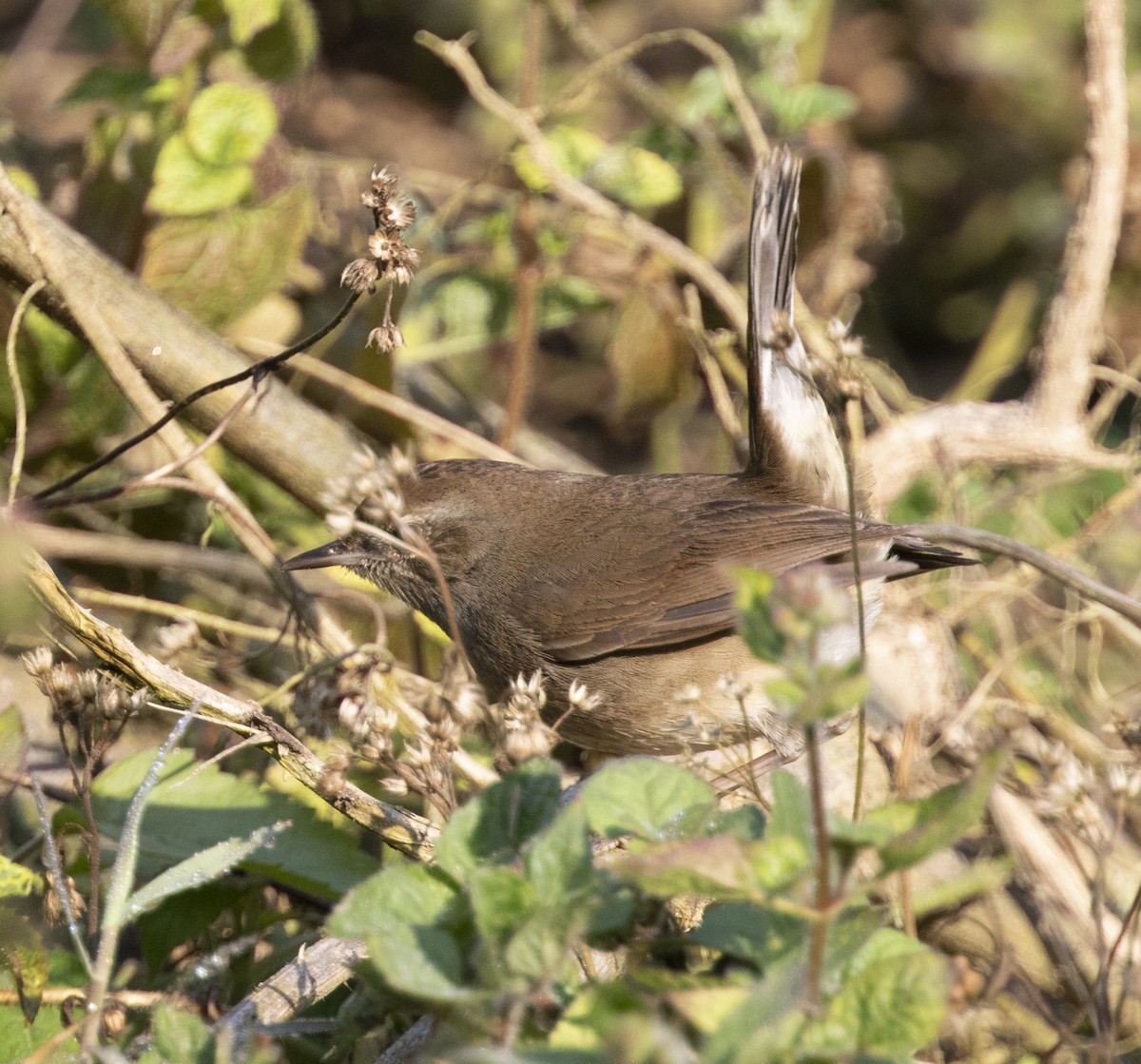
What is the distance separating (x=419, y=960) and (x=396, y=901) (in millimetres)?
146

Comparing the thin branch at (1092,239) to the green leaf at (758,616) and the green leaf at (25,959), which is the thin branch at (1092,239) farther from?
the green leaf at (25,959)

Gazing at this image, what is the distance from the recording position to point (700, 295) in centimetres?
505

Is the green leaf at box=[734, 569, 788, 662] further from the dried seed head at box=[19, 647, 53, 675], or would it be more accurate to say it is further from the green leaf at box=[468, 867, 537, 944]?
the dried seed head at box=[19, 647, 53, 675]

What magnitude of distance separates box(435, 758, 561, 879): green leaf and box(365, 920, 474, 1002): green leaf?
0.41 feet

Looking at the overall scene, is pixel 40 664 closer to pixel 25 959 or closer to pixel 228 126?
pixel 25 959

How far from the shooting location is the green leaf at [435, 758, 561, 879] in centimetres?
189

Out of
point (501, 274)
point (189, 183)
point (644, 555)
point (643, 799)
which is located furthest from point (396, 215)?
point (501, 274)

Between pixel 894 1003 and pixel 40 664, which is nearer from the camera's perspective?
pixel 894 1003

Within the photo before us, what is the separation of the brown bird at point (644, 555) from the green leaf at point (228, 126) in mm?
1224

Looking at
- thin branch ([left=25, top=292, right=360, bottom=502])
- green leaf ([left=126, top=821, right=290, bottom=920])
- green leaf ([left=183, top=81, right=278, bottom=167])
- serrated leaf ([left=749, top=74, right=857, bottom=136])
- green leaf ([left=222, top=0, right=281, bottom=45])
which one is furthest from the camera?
serrated leaf ([left=749, top=74, right=857, bottom=136])

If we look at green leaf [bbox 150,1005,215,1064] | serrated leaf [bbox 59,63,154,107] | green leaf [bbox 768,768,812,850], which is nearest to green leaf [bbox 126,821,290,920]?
green leaf [bbox 150,1005,215,1064]

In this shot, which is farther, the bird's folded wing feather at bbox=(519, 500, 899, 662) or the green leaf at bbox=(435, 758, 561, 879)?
the bird's folded wing feather at bbox=(519, 500, 899, 662)

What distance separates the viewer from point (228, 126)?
418 cm

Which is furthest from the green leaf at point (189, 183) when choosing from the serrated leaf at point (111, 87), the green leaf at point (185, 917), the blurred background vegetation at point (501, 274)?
the green leaf at point (185, 917)
